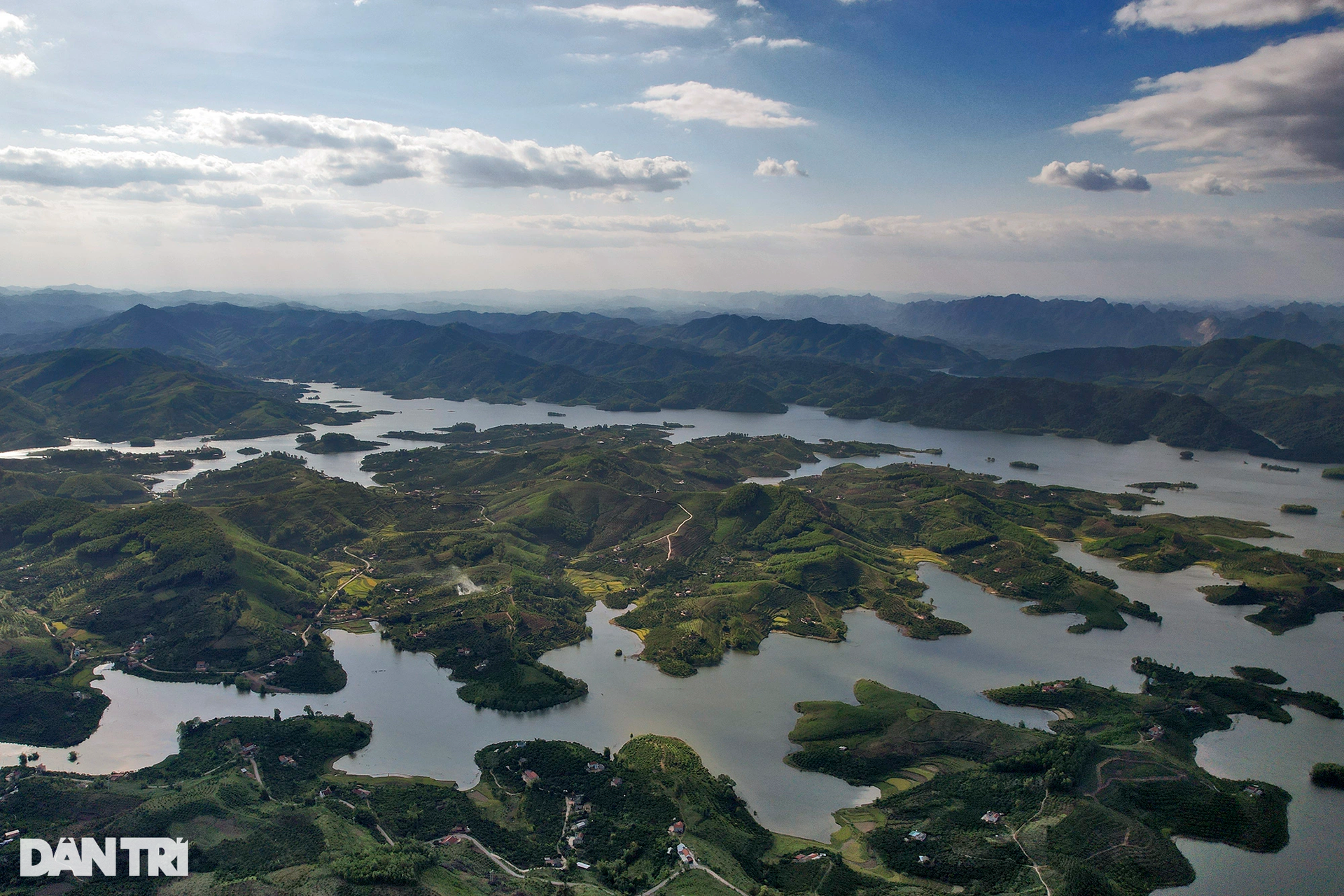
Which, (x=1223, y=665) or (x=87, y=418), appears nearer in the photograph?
(x=1223, y=665)

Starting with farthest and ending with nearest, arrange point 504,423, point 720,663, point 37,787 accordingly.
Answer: point 504,423 → point 720,663 → point 37,787

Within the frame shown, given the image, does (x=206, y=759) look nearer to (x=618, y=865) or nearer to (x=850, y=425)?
(x=618, y=865)

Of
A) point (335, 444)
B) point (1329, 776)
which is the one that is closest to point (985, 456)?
point (1329, 776)

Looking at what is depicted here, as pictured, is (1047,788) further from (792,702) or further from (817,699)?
(792,702)

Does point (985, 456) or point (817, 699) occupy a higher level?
point (985, 456)

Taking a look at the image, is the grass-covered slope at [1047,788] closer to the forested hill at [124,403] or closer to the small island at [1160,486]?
the small island at [1160,486]

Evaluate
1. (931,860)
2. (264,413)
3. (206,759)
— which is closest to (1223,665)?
(931,860)

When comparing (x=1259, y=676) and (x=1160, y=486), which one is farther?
(x=1160, y=486)

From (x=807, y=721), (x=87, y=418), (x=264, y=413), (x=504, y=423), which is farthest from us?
(x=504, y=423)
